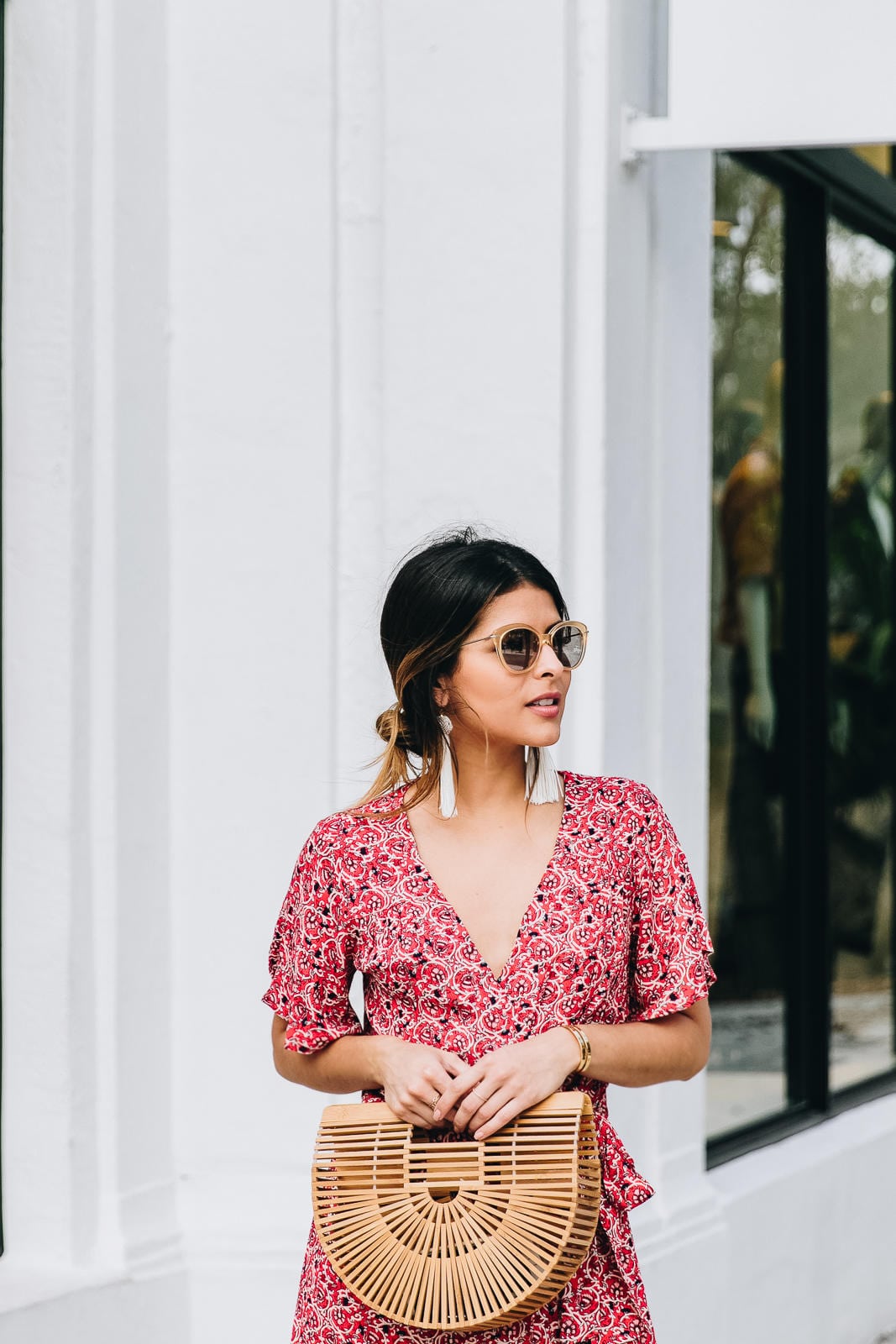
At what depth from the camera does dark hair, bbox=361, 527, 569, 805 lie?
2500 mm

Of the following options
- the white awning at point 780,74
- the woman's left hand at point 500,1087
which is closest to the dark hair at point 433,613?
the woman's left hand at point 500,1087

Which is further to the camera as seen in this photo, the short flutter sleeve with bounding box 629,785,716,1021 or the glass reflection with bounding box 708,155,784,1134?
the glass reflection with bounding box 708,155,784,1134

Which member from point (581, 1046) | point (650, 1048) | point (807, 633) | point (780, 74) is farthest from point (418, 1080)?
point (807, 633)

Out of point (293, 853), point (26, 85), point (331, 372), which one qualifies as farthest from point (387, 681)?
point (26, 85)

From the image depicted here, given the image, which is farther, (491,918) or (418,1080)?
(491,918)

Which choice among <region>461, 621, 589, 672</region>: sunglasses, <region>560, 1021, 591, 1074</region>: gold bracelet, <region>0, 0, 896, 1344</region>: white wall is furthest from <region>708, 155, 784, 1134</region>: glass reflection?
<region>560, 1021, 591, 1074</region>: gold bracelet

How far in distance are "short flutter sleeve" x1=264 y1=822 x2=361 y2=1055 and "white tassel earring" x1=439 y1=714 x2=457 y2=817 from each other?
0.17 m

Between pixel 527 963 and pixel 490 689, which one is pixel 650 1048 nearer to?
pixel 527 963

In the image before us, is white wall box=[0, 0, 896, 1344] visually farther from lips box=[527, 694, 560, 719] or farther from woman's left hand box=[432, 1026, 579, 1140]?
woman's left hand box=[432, 1026, 579, 1140]

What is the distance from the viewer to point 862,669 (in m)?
7.35

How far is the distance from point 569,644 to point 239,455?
1.79 metres

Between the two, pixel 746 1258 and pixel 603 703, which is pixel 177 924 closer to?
pixel 603 703

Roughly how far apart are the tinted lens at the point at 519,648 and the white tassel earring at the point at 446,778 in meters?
0.17

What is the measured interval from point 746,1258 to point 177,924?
189 cm
